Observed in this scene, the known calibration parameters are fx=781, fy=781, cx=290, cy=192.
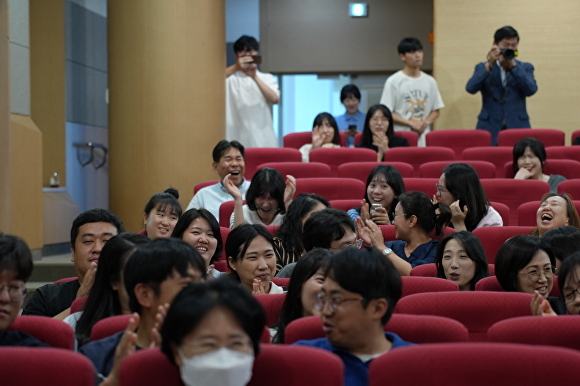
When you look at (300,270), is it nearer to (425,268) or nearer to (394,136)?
(425,268)

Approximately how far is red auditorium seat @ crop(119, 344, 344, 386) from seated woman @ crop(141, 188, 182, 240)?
2224mm

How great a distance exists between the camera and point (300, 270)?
240cm

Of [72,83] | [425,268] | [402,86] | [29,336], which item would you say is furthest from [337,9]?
[29,336]

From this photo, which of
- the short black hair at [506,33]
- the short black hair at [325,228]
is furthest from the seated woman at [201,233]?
the short black hair at [506,33]

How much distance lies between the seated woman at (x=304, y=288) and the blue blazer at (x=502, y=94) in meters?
4.88

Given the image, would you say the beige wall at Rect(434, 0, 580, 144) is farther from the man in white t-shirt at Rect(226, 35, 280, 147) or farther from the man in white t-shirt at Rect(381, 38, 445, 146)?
the man in white t-shirt at Rect(226, 35, 280, 147)

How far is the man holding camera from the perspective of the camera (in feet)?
21.9

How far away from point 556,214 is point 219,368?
2.60 metres

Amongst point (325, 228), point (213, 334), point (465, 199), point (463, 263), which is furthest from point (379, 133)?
point (213, 334)

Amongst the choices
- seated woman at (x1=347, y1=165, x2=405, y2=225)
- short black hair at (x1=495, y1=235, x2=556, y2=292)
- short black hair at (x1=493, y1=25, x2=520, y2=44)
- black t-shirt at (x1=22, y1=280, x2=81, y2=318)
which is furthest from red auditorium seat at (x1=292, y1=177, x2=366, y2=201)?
short black hair at (x1=493, y1=25, x2=520, y2=44)

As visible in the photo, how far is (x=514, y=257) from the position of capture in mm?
2746

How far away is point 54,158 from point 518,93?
4.17 metres

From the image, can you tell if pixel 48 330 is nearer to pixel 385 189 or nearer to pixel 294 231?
pixel 294 231

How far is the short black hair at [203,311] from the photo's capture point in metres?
1.55
